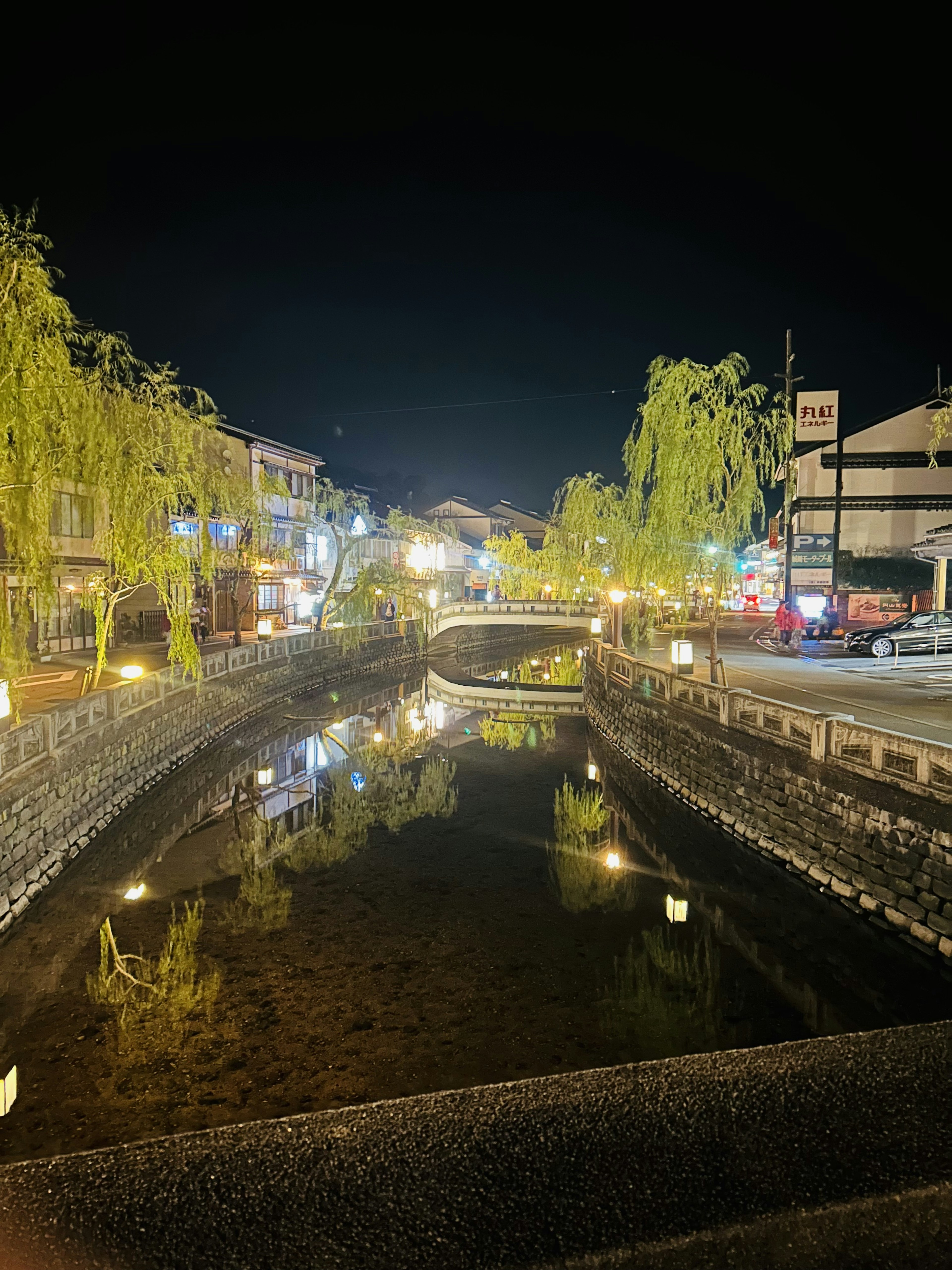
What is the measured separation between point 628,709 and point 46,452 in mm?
16101

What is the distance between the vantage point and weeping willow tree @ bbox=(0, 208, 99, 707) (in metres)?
10.6

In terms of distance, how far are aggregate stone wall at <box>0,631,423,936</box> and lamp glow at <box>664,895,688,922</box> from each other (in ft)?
32.3

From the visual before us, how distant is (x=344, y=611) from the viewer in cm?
4003

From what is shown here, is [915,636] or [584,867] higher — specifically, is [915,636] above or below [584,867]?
above

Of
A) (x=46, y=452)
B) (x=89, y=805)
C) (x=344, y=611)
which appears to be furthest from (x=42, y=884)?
(x=344, y=611)

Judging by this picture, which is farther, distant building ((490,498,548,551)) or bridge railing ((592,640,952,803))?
distant building ((490,498,548,551))

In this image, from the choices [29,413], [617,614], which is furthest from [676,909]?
[617,614]

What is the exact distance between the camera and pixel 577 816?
55.0 ft

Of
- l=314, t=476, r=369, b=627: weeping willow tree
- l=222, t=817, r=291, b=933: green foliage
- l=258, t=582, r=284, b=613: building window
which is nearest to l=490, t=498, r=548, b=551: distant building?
l=314, t=476, r=369, b=627: weeping willow tree

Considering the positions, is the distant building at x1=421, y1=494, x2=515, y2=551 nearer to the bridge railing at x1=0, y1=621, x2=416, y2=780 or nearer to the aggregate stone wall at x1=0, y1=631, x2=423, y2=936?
the bridge railing at x1=0, y1=621, x2=416, y2=780

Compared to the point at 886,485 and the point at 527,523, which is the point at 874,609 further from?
the point at 527,523

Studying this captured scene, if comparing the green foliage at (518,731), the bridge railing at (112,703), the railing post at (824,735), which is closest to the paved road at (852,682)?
the railing post at (824,735)

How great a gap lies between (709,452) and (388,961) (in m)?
15.4

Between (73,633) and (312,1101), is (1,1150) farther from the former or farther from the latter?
(73,633)
